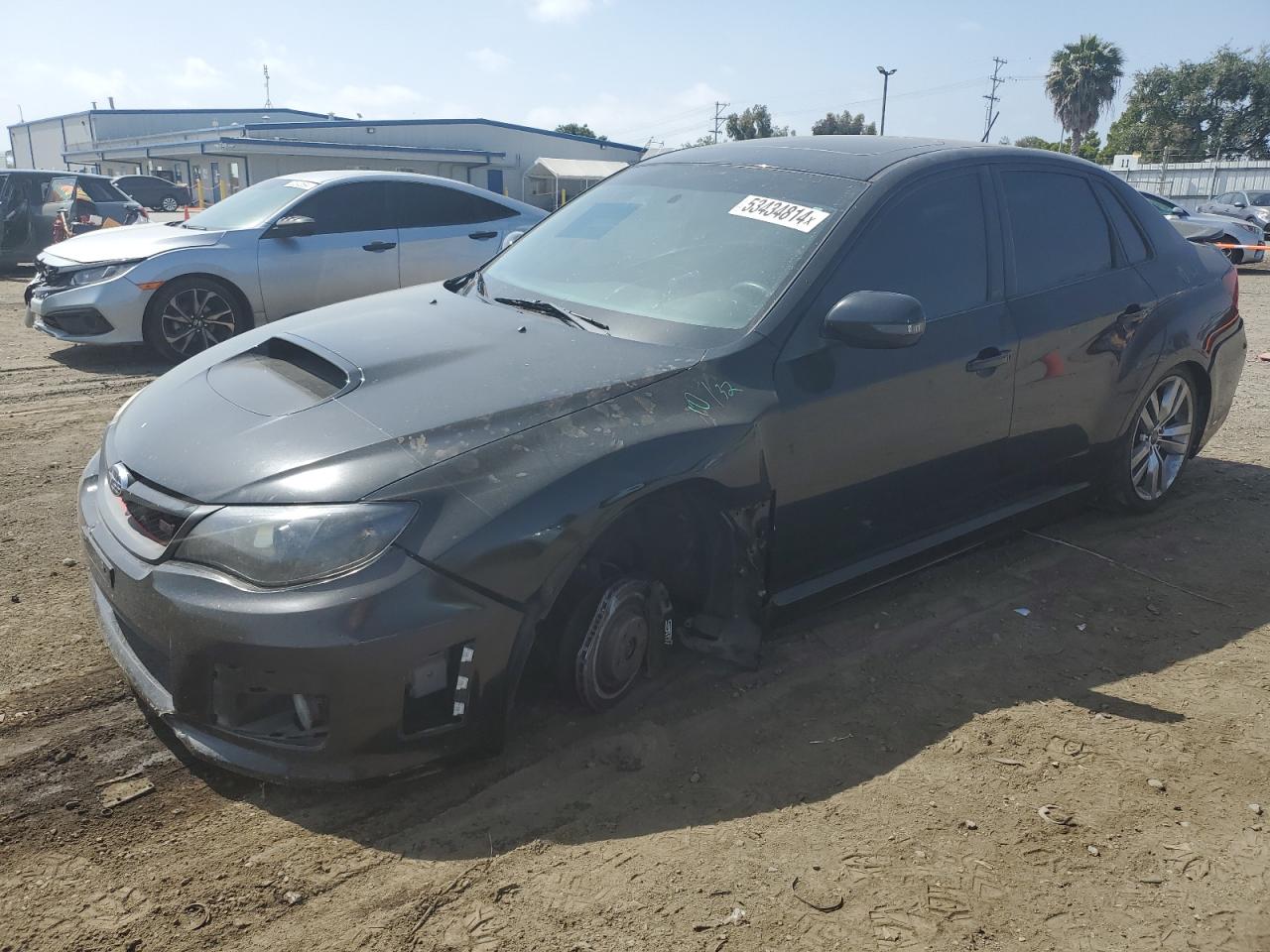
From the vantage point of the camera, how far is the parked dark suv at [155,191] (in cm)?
4269

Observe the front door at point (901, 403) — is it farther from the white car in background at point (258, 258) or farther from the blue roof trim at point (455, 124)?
the blue roof trim at point (455, 124)

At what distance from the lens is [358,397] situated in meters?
2.84

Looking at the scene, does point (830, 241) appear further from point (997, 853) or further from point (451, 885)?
point (451, 885)

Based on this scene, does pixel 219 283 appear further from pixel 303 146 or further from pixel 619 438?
pixel 303 146

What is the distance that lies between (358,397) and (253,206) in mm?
6657

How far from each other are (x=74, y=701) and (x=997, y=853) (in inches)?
107

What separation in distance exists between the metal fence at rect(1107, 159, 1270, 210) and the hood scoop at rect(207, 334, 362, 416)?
41.6 m

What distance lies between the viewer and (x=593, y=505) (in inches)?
104

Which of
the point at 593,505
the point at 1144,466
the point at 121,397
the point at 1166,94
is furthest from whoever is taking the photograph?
the point at 1166,94

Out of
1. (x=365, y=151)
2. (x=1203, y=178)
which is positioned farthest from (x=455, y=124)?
(x=1203, y=178)

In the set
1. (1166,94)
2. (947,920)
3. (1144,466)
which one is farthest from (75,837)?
(1166,94)

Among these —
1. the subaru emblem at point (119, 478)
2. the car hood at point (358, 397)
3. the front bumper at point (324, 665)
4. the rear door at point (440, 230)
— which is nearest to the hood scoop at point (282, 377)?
the car hood at point (358, 397)

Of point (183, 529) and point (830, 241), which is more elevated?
point (830, 241)

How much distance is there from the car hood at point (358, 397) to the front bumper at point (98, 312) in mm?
4718
